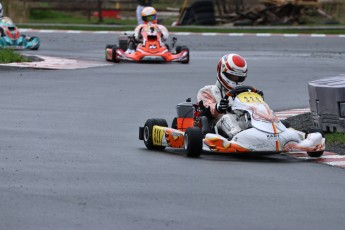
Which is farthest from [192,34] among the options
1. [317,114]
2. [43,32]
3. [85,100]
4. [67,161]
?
[67,161]

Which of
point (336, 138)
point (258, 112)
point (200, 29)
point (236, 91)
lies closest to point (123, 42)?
point (200, 29)

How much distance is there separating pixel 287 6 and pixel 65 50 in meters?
13.6

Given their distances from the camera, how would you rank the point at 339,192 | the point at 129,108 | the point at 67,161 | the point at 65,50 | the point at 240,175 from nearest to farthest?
1. the point at 339,192
2. the point at 240,175
3. the point at 67,161
4. the point at 129,108
5. the point at 65,50

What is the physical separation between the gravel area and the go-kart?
44.9 feet

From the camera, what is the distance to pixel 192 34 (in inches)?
1334

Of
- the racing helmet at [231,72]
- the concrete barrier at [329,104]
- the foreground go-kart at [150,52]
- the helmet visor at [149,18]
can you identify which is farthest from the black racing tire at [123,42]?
the racing helmet at [231,72]

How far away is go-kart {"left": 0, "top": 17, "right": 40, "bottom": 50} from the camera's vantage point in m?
27.3

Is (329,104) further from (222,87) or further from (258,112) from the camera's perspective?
(258,112)

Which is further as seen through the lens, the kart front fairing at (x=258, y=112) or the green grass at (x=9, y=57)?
the green grass at (x=9, y=57)

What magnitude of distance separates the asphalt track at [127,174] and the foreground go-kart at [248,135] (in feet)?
0.49

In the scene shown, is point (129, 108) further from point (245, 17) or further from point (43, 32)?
point (245, 17)

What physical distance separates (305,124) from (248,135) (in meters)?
3.60

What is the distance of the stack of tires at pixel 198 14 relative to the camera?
3928 centimetres

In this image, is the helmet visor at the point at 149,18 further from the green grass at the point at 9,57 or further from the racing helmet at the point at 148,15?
the green grass at the point at 9,57
